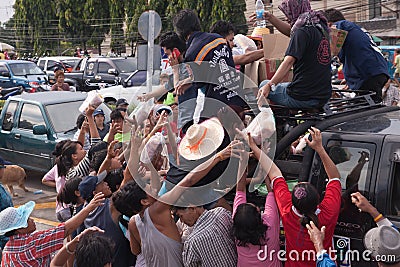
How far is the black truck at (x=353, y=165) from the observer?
3.77m

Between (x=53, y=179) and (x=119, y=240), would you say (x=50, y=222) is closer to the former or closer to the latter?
(x=53, y=179)

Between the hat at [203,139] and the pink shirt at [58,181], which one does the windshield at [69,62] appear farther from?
the hat at [203,139]

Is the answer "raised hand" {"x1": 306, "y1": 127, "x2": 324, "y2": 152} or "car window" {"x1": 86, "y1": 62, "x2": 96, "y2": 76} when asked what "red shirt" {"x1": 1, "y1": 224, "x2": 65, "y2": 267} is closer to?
"raised hand" {"x1": 306, "y1": 127, "x2": 324, "y2": 152}

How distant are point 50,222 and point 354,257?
18.0 feet

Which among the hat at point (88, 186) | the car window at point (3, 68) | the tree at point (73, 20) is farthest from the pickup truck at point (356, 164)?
the tree at point (73, 20)

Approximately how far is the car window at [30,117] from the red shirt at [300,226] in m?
6.80

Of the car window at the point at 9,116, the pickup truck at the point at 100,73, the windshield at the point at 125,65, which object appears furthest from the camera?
the windshield at the point at 125,65

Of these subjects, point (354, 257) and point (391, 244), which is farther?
point (354, 257)

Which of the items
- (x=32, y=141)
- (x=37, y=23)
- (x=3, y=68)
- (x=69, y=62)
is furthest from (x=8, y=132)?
(x=37, y=23)

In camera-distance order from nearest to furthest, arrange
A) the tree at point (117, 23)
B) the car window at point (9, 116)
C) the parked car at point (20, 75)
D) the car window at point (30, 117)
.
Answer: the car window at point (30, 117)
the car window at point (9, 116)
the parked car at point (20, 75)
the tree at point (117, 23)

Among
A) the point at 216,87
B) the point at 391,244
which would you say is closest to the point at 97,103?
the point at 216,87

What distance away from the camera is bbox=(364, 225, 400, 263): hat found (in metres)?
3.21

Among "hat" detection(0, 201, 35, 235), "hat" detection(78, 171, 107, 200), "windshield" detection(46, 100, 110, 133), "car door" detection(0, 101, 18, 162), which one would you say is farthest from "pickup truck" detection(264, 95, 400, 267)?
"car door" detection(0, 101, 18, 162)

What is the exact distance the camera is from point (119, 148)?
5.55 m
